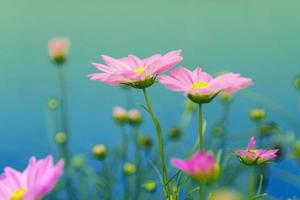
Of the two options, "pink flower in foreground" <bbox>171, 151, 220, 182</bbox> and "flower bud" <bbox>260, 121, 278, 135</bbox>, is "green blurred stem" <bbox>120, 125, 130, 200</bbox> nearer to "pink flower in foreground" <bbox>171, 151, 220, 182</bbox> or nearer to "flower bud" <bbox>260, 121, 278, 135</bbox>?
"flower bud" <bbox>260, 121, 278, 135</bbox>

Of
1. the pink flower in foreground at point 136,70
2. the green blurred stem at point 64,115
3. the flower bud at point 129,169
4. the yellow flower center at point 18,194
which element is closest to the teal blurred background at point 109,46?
the green blurred stem at point 64,115

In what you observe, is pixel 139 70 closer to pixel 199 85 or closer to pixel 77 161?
pixel 199 85

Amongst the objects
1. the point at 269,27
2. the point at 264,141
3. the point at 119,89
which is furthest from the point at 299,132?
the point at 119,89

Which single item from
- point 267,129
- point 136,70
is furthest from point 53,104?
point 136,70

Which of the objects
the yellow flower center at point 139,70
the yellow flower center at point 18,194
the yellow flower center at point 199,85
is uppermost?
the yellow flower center at point 139,70

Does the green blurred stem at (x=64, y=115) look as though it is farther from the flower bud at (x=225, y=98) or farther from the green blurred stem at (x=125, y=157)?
the flower bud at (x=225, y=98)

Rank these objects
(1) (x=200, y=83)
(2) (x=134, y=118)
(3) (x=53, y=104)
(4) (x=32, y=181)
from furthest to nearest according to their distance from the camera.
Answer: (3) (x=53, y=104) → (2) (x=134, y=118) → (1) (x=200, y=83) → (4) (x=32, y=181)

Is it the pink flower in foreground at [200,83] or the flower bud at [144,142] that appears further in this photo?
the flower bud at [144,142]
